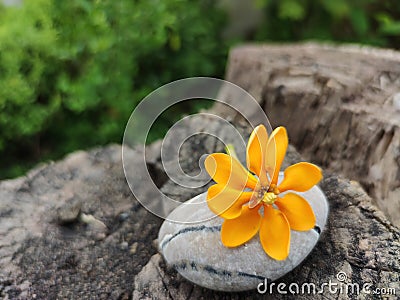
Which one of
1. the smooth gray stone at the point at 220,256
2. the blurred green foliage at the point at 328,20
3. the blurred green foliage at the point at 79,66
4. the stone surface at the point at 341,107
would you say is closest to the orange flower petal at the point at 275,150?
the smooth gray stone at the point at 220,256

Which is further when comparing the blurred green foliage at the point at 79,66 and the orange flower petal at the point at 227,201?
the blurred green foliage at the point at 79,66

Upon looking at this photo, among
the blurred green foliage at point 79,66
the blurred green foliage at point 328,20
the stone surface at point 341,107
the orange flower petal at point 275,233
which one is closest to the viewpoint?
the orange flower petal at point 275,233

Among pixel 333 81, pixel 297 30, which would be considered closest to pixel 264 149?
pixel 333 81

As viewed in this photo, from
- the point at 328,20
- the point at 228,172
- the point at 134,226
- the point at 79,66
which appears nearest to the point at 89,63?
the point at 79,66

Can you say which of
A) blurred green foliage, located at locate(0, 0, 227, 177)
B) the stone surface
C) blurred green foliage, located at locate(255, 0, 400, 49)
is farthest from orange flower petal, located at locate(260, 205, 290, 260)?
blurred green foliage, located at locate(255, 0, 400, 49)

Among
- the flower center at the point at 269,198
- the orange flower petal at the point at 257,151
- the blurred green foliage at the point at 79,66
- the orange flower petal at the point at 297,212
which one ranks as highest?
the orange flower petal at the point at 257,151

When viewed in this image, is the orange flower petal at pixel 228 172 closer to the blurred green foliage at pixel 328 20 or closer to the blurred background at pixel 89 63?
the blurred background at pixel 89 63

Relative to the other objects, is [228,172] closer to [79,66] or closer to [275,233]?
[275,233]
